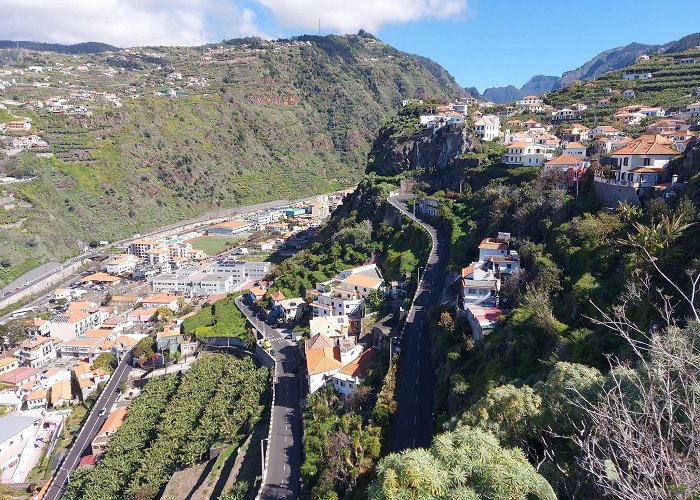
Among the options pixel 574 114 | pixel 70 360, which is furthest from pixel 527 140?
pixel 70 360

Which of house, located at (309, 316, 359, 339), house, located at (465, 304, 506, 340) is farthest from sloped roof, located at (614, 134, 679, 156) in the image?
house, located at (309, 316, 359, 339)

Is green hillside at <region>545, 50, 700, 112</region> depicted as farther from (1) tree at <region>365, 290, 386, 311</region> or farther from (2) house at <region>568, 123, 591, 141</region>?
(1) tree at <region>365, 290, 386, 311</region>

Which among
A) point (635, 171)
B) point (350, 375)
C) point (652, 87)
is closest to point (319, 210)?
point (652, 87)

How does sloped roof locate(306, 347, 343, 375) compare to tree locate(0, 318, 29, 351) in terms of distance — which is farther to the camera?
tree locate(0, 318, 29, 351)

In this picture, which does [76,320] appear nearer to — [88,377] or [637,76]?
[88,377]

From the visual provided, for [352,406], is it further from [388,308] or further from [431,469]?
[431,469]

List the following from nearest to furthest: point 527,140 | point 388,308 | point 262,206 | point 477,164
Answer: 1. point 388,308
2. point 527,140
3. point 477,164
4. point 262,206
